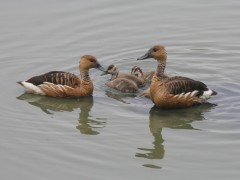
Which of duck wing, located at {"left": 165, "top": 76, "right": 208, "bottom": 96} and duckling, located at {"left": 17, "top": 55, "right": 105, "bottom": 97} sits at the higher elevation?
duck wing, located at {"left": 165, "top": 76, "right": 208, "bottom": 96}

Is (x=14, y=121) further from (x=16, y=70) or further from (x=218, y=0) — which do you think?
(x=218, y=0)

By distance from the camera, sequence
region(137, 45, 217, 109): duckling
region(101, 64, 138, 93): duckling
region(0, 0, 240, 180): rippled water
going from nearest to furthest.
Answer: region(0, 0, 240, 180): rippled water, region(137, 45, 217, 109): duckling, region(101, 64, 138, 93): duckling

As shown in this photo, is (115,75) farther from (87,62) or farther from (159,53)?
(159,53)

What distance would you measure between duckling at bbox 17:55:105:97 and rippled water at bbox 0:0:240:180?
0.47ft

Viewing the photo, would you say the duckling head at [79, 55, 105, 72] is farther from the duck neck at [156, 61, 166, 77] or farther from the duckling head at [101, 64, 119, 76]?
the duck neck at [156, 61, 166, 77]

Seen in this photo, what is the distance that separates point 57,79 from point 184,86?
87.2 inches

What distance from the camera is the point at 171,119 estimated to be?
439 inches

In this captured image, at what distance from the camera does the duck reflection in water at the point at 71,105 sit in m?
11.0

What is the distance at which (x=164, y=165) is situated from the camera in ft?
31.0

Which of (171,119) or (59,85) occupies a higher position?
(59,85)

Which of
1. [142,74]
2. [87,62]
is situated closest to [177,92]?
[142,74]

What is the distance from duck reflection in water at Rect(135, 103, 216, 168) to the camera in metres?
10.4

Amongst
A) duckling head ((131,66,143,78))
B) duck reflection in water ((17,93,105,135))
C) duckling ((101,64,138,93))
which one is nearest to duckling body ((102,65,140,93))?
duckling ((101,64,138,93))

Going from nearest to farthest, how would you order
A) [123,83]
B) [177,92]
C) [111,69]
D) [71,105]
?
[177,92]
[71,105]
[123,83]
[111,69]
